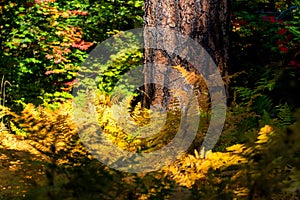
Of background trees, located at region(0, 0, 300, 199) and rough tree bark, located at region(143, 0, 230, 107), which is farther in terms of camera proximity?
rough tree bark, located at region(143, 0, 230, 107)

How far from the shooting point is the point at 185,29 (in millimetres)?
3061

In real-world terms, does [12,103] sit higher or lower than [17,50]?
lower

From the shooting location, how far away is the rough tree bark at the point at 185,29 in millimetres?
3051

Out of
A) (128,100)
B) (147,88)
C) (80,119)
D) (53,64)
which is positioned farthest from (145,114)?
(53,64)

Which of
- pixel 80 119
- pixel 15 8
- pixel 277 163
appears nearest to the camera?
pixel 277 163

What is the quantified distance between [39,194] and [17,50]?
560 centimetres

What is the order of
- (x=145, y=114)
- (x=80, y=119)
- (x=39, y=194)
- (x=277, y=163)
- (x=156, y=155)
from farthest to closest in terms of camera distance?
1. (x=145, y=114)
2. (x=80, y=119)
3. (x=156, y=155)
4. (x=277, y=163)
5. (x=39, y=194)

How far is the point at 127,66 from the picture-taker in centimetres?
644

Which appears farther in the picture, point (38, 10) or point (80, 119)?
point (38, 10)

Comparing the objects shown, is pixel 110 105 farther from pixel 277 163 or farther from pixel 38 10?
pixel 38 10

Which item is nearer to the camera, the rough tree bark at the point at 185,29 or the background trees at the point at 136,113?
the background trees at the point at 136,113

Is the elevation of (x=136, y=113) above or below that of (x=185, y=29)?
below

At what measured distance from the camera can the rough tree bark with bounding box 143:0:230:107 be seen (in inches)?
120

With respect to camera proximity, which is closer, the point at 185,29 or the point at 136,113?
the point at 136,113
